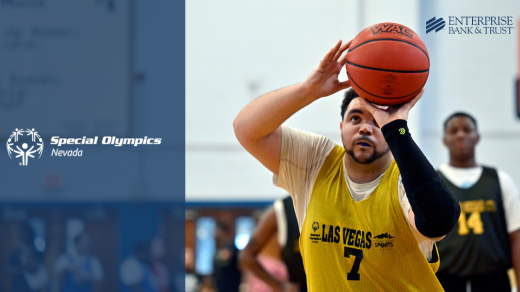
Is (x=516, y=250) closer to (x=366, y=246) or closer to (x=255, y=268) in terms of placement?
(x=255, y=268)

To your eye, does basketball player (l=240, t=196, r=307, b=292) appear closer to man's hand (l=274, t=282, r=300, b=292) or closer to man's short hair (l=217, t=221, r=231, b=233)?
man's hand (l=274, t=282, r=300, b=292)

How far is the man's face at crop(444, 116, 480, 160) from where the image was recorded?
11.0 feet

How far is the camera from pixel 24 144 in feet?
18.9

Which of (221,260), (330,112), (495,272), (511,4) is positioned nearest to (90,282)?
(221,260)

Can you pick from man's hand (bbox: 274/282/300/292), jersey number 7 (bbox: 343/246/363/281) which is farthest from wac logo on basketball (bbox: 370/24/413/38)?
man's hand (bbox: 274/282/300/292)

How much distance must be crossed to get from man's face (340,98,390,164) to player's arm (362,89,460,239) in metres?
0.28

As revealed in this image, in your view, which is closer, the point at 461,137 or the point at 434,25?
the point at 461,137

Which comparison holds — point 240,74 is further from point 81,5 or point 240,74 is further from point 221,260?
point 221,260

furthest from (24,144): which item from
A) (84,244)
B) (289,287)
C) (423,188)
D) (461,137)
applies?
(423,188)

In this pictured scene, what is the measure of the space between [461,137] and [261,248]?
1.49 m

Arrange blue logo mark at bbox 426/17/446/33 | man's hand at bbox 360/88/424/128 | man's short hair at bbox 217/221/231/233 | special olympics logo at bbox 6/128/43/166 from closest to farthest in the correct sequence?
1. man's hand at bbox 360/88/424/128
2. blue logo mark at bbox 426/17/446/33
3. special olympics logo at bbox 6/128/43/166
4. man's short hair at bbox 217/221/231/233

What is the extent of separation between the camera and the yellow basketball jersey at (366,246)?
1707 mm

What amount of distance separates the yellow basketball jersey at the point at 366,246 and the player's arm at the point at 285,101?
33cm

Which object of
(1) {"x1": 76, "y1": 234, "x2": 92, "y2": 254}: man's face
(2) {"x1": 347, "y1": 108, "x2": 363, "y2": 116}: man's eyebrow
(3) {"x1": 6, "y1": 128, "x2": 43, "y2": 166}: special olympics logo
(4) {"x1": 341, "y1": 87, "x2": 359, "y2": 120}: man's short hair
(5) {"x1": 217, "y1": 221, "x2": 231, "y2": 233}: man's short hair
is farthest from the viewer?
(1) {"x1": 76, "y1": 234, "x2": 92, "y2": 254}: man's face
